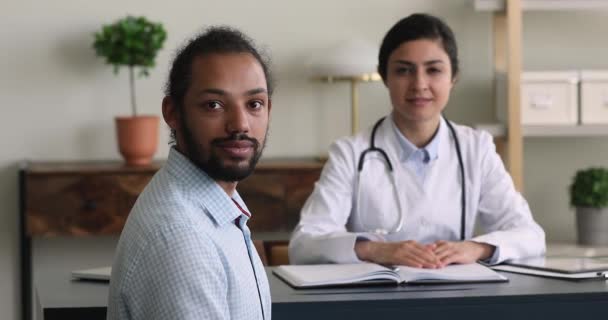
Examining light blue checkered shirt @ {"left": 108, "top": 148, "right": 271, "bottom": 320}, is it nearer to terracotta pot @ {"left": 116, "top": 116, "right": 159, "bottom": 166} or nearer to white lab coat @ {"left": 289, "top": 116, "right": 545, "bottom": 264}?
white lab coat @ {"left": 289, "top": 116, "right": 545, "bottom": 264}

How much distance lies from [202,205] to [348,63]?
2297 mm

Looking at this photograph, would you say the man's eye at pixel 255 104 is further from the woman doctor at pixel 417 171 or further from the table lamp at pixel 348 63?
the table lamp at pixel 348 63

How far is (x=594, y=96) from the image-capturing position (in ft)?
11.7

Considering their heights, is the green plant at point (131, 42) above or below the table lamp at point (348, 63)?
above

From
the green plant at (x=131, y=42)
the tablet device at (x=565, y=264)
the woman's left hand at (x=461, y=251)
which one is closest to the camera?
the tablet device at (x=565, y=264)

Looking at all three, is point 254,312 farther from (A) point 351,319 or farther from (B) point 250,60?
(A) point 351,319

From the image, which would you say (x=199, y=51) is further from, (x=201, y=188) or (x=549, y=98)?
(x=549, y=98)

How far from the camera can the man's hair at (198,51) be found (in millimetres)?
1315

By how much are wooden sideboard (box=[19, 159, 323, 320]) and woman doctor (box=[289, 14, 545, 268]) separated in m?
0.86

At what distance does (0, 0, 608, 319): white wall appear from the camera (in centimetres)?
360

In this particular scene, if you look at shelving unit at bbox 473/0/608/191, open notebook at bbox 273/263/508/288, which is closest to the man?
open notebook at bbox 273/263/508/288

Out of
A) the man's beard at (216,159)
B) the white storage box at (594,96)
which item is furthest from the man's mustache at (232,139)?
the white storage box at (594,96)

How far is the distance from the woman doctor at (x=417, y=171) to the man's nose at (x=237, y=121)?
1.17 m

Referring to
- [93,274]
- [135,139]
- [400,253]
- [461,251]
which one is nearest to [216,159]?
[93,274]
